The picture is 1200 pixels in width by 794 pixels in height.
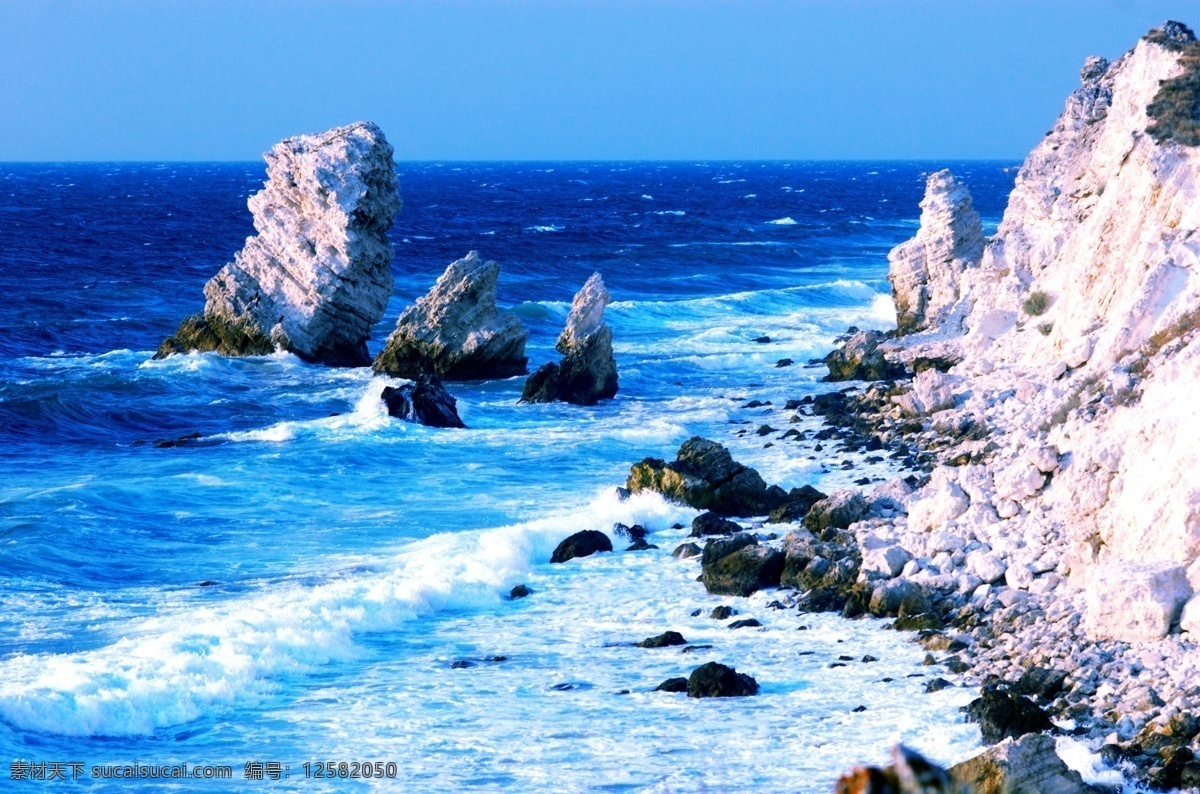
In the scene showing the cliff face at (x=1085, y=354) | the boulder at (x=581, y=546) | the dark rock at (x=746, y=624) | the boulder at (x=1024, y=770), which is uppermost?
the cliff face at (x=1085, y=354)

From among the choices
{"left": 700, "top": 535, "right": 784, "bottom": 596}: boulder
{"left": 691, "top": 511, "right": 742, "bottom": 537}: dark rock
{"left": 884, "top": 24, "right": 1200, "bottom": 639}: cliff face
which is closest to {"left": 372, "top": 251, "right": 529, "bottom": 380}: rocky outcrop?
{"left": 884, "top": 24, "right": 1200, "bottom": 639}: cliff face

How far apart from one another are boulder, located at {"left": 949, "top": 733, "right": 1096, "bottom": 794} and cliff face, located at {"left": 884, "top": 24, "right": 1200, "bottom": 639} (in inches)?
133

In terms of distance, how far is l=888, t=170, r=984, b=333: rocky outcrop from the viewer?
39803 mm

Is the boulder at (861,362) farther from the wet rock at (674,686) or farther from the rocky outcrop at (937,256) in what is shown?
the wet rock at (674,686)

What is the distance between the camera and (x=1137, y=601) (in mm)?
14492

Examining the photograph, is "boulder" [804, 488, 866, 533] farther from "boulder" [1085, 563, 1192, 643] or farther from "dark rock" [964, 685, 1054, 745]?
"dark rock" [964, 685, 1054, 745]

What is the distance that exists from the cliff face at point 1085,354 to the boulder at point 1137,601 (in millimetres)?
56

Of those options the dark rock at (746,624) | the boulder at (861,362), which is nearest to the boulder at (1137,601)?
the dark rock at (746,624)

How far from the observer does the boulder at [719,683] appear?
50.4ft

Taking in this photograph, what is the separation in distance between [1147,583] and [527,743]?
22.8 feet

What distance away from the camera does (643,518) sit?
2417 cm

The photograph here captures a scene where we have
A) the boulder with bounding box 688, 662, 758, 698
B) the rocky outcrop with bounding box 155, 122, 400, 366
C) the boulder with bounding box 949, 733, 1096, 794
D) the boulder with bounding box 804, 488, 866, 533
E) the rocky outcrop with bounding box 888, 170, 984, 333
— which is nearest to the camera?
the boulder with bounding box 949, 733, 1096, 794

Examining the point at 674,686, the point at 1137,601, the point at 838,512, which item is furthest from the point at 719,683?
the point at 838,512

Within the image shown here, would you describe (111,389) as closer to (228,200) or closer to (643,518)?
(643,518)
